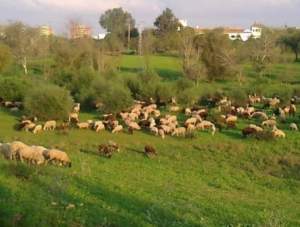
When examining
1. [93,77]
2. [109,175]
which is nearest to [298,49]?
[93,77]

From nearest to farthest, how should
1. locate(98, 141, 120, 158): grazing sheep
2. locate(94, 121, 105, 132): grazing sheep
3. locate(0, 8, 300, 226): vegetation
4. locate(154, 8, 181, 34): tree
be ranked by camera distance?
1. locate(0, 8, 300, 226): vegetation
2. locate(98, 141, 120, 158): grazing sheep
3. locate(94, 121, 105, 132): grazing sheep
4. locate(154, 8, 181, 34): tree

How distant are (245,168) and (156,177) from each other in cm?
460

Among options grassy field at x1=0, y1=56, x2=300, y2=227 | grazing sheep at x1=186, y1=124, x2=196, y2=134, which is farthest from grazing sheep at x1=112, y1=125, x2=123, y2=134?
grazing sheep at x1=186, y1=124, x2=196, y2=134

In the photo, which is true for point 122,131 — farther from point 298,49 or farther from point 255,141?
point 298,49

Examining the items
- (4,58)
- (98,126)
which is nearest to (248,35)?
(4,58)

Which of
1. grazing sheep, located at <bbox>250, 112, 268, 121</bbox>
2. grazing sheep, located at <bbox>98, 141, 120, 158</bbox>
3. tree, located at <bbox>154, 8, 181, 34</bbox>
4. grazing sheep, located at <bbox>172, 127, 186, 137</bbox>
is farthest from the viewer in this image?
tree, located at <bbox>154, 8, 181, 34</bbox>

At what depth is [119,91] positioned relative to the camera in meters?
31.1

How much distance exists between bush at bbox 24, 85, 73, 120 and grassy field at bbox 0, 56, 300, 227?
152 centimetres

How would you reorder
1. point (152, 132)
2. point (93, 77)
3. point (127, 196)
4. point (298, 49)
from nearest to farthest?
point (127, 196), point (152, 132), point (93, 77), point (298, 49)

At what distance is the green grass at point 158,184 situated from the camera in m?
10.6

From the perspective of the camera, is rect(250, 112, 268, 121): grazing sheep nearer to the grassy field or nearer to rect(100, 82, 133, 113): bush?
the grassy field

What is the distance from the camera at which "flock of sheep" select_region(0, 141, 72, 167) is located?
16.2 meters

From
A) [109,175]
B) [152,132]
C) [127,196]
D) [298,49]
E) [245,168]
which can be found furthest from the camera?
[298,49]

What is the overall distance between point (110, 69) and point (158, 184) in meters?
28.3
